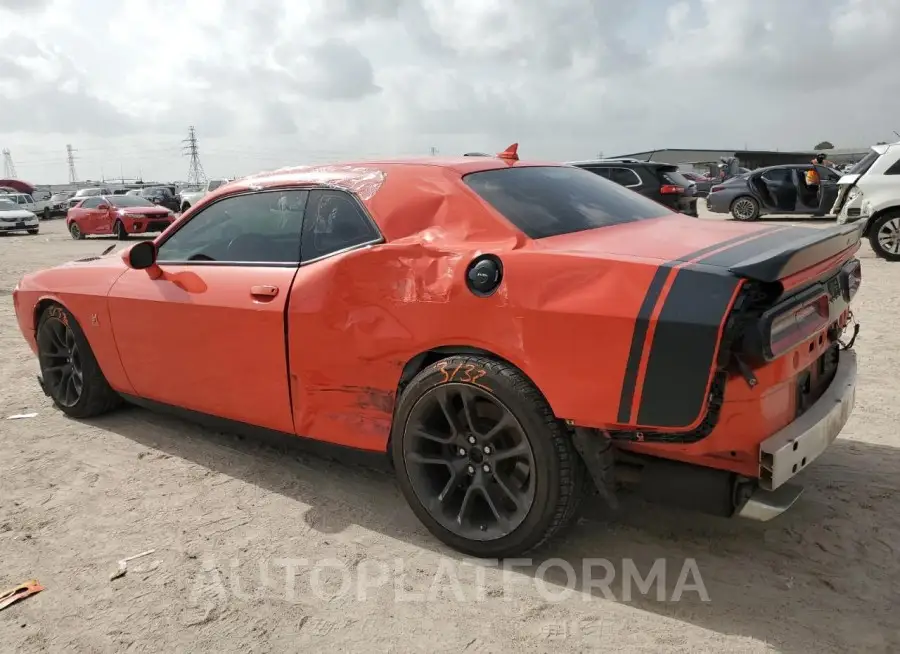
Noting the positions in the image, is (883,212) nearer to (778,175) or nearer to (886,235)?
(886,235)

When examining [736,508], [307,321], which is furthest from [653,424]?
[307,321]

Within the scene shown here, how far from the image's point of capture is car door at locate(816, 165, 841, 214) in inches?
646

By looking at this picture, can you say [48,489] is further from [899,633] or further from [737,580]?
[899,633]

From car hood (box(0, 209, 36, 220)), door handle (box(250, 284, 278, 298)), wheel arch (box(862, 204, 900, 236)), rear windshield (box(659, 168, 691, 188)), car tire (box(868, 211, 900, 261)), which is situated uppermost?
rear windshield (box(659, 168, 691, 188))

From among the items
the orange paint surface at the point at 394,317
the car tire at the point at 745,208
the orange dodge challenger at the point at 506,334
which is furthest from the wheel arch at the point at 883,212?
the orange paint surface at the point at 394,317

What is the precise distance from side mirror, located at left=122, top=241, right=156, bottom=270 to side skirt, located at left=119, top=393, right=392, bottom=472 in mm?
776

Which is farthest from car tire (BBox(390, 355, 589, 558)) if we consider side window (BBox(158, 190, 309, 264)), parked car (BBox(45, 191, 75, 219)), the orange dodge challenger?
parked car (BBox(45, 191, 75, 219))

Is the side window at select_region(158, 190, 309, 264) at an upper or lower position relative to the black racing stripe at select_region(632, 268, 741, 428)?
upper

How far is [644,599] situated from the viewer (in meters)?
2.54

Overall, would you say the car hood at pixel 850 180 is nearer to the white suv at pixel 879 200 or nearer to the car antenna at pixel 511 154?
the white suv at pixel 879 200

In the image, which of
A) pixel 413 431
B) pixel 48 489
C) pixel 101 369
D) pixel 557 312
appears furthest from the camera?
pixel 101 369

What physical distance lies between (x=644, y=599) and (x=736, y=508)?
46 cm

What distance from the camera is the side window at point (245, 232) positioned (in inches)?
133

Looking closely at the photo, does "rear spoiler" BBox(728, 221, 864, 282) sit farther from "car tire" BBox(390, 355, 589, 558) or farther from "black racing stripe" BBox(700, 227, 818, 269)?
"car tire" BBox(390, 355, 589, 558)
